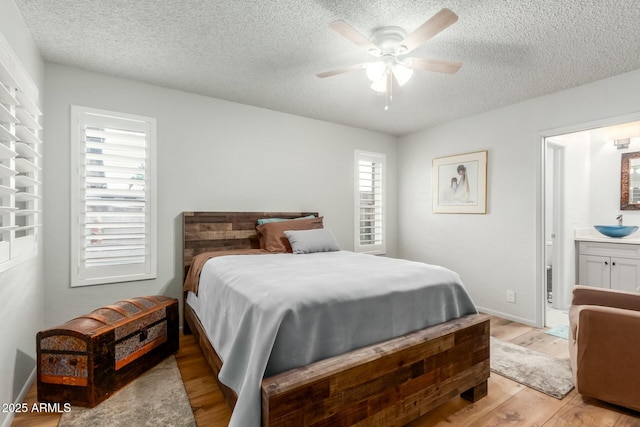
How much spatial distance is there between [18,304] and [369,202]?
384cm

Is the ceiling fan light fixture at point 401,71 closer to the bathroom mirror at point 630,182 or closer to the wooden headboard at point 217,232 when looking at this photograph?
the wooden headboard at point 217,232

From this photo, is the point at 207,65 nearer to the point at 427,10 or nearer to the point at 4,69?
the point at 4,69

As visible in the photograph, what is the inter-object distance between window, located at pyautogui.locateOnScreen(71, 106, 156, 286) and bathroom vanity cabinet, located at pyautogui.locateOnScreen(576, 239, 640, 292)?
196 inches

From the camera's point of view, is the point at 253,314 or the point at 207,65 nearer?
the point at 253,314

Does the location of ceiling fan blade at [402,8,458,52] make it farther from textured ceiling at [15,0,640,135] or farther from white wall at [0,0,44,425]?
white wall at [0,0,44,425]

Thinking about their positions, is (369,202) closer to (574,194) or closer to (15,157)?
(574,194)

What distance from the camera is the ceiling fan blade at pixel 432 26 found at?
60.7 inches

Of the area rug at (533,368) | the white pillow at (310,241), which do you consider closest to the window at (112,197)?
the white pillow at (310,241)

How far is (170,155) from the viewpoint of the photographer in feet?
10.1

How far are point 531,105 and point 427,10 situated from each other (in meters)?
2.21

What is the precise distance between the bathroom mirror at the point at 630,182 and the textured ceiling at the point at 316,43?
5.88ft

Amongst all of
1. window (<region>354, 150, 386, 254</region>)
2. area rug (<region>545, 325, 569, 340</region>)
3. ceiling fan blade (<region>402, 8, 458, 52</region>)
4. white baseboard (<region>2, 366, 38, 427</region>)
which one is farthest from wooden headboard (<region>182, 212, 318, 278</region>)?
area rug (<region>545, 325, 569, 340</region>)

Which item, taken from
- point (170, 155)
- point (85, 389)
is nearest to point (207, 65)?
point (170, 155)

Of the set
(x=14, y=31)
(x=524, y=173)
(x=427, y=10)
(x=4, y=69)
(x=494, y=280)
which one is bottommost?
(x=494, y=280)
